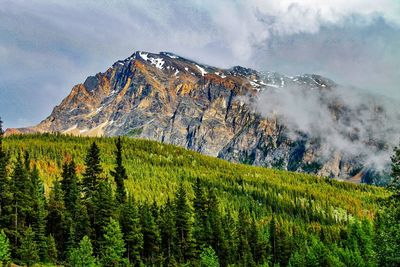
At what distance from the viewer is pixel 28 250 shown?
63719 mm

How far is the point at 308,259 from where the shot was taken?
103 m

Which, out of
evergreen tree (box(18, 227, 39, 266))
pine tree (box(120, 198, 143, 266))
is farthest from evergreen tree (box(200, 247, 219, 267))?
evergreen tree (box(18, 227, 39, 266))

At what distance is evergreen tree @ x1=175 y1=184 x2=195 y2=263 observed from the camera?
84.9 m

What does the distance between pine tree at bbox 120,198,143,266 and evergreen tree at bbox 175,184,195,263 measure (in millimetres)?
8721

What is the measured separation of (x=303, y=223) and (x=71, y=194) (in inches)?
5168

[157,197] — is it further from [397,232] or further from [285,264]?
[397,232]

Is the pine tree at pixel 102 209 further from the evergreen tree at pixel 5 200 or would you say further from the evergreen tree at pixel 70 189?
the evergreen tree at pixel 5 200

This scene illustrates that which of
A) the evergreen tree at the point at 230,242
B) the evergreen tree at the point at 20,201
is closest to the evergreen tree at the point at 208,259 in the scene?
the evergreen tree at the point at 230,242

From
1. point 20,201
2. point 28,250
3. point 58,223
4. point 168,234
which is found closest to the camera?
point 28,250

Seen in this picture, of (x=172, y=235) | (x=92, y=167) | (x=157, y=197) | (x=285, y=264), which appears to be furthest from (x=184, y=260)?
(x=157, y=197)

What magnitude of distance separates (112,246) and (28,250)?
12.1 meters

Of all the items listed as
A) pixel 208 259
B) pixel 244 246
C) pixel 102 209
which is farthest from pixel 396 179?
pixel 244 246

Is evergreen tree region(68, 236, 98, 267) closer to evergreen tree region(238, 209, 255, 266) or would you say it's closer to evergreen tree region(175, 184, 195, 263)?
evergreen tree region(175, 184, 195, 263)

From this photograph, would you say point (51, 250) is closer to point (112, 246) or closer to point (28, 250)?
point (28, 250)
